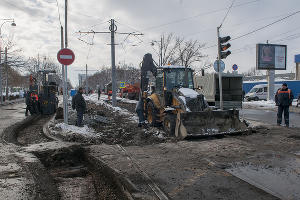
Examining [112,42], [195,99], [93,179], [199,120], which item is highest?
[112,42]

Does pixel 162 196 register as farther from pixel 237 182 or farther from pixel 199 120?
pixel 199 120

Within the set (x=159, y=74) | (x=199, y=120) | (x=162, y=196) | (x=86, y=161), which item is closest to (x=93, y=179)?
(x=86, y=161)

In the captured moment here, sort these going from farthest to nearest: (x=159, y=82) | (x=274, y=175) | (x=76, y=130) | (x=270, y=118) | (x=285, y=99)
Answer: (x=270, y=118)
(x=159, y=82)
(x=285, y=99)
(x=76, y=130)
(x=274, y=175)

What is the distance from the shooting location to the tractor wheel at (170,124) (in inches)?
336

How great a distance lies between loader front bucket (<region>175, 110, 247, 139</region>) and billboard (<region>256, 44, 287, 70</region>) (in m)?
22.4

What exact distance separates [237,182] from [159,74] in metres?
6.57

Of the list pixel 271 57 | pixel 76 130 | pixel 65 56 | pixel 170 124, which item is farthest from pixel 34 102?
pixel 271 57

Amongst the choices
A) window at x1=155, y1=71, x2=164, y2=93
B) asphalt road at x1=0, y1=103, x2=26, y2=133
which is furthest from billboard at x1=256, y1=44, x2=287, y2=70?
asphalt road at x1=0, y1=103, x2=26, y2=133

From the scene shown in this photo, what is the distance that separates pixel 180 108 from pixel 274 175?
4.67 metres

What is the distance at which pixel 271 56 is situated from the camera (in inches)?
1145

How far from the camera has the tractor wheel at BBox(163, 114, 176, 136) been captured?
8.52 metres

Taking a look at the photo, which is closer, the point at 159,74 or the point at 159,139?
the point at 159,139

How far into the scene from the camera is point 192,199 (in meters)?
3.61

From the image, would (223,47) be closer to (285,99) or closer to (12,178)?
(285,99)
